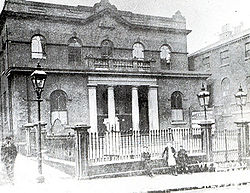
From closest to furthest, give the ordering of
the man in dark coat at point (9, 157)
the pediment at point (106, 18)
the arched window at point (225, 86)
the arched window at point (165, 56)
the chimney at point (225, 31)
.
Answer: the man in dark coat at point (9, 157)
the pediment at point (106, 18)
the arched window at point (225, 86)
the arched window at point (165, 56)
the chimney at point (225, 31)

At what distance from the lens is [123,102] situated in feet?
86.2

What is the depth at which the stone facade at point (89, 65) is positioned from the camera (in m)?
22.9

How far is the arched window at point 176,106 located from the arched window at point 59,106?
29.7ft

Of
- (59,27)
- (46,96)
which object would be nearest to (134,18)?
(59,27)

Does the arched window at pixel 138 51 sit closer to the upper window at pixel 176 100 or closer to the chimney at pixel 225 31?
the upper window at pixel 176 100

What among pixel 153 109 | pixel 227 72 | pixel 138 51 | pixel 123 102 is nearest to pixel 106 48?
pixel 138 51

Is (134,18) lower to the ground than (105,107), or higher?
higher

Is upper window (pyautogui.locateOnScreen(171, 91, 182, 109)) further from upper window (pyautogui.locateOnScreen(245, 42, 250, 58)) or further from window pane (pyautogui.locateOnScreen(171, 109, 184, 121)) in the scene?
upper window (pyautogui.locateOnScreen(245, 42, 250, 58))

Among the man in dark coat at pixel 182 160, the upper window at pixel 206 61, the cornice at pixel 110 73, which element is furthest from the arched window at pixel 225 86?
the man in dark coat at pixel 182 160

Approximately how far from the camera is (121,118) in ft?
85.3

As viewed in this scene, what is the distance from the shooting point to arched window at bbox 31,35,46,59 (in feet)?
84.3

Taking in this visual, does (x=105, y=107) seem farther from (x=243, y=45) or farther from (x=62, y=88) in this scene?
(x=243, y=45)

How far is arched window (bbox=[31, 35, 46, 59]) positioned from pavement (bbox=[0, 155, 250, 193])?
1355 cm

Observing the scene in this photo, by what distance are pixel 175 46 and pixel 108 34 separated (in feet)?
23.4
